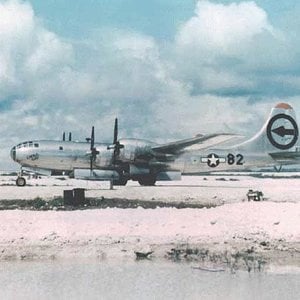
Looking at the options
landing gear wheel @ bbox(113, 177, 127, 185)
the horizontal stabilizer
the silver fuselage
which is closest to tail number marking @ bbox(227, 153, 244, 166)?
the horizontal stabilizer

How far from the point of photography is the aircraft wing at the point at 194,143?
1920 inches

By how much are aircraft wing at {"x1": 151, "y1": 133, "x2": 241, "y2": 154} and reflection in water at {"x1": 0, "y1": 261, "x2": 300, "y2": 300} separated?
32314mm

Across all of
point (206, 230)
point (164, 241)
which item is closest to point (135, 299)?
point (164, 241)

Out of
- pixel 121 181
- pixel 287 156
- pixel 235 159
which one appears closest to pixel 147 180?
pixel 121 181

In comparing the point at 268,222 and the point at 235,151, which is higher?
the point at 235,151

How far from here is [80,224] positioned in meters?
22.2

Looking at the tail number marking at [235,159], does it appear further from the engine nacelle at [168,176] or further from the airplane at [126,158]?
the engine nacelle at [168,176]

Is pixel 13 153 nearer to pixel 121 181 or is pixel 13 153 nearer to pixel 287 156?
pixel 121 181

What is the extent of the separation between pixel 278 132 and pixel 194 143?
11138 millimetres

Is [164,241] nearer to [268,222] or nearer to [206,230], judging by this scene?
[206,230]

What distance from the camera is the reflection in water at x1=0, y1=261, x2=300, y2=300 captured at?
1280 centimetres

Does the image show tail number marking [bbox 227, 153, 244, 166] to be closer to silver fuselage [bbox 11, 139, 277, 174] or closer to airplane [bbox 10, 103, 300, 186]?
airplane [bbox 10, 103, 300, 186]

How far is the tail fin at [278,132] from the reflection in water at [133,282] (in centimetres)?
3991

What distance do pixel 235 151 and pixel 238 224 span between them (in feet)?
101
